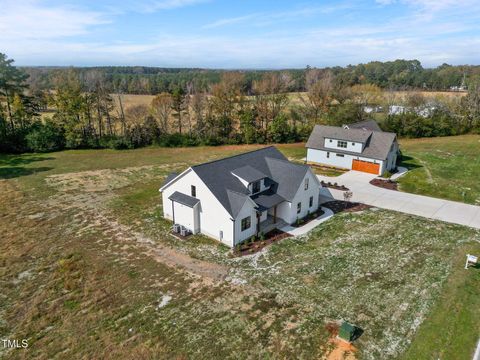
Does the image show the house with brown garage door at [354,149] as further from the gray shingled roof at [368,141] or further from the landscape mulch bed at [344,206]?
the landscape mulch bed at [344,206]

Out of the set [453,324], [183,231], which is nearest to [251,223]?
Result: [183,231]

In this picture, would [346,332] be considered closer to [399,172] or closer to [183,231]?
[183,231]

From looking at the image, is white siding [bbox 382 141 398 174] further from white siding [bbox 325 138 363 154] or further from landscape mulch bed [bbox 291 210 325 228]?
landscape mulch bed [bbox 291 210 325 228]

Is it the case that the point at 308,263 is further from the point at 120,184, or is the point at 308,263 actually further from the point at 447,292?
the point at 120,184

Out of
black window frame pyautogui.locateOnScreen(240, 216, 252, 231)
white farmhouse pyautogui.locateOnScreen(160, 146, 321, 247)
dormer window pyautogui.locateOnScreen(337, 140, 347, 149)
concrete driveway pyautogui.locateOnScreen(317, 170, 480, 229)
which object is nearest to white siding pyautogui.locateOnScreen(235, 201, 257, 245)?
white farmhouse pyautogui.locateOnScreen(160, 146, 321, 247)

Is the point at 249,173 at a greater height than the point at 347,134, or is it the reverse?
the point at 347,134

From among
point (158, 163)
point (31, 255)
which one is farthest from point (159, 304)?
point (158, 163)
